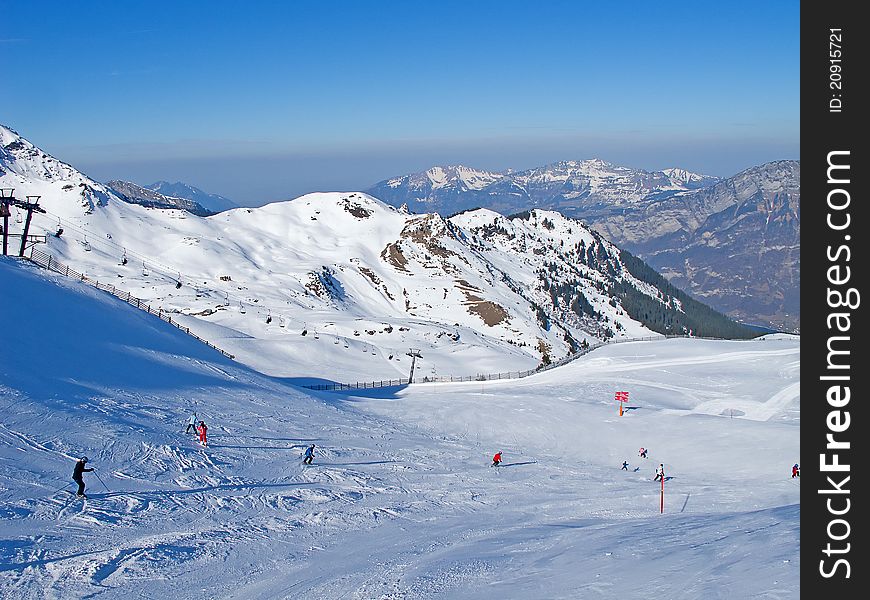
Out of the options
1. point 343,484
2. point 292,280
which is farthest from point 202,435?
point 292,280

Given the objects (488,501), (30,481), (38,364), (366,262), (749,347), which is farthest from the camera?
(366,262)

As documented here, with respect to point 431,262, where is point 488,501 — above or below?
below

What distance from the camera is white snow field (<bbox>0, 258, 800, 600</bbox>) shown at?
1415 centimetres

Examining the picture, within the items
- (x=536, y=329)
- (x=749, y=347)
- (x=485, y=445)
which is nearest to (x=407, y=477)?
(x=485, y=445)

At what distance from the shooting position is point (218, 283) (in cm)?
13775

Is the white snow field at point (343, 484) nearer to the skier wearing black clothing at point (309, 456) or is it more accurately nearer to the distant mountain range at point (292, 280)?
the skier wearing black clothing at point (309, 456)

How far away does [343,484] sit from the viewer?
915 inches

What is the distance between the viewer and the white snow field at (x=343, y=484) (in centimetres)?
1415

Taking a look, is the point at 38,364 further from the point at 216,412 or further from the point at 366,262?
the point at 366,262

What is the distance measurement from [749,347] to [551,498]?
53.7 m

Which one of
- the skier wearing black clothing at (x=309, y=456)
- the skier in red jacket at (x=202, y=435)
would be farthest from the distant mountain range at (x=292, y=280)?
the skier in red jacket at (x=202, y=435)

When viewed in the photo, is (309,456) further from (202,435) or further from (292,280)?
(292,280)

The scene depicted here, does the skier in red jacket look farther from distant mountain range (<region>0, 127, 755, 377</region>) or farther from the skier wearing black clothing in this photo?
distant mountain range (<region>0, 127, 755, 377</region>)
